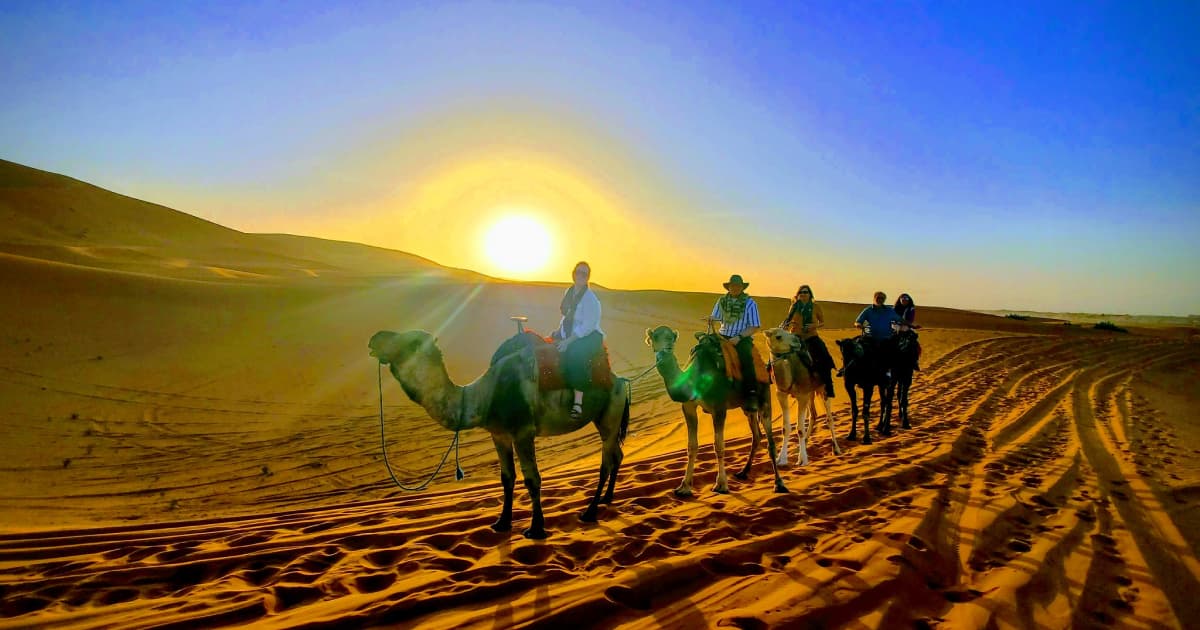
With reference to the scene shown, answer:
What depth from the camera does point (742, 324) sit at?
823 centimetres

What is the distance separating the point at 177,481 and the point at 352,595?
7061 millimetres

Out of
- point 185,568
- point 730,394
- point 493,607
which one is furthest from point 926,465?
point 185,568

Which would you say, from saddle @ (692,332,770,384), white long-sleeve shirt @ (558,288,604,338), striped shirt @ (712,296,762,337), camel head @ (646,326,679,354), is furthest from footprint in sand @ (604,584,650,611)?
striped shirt @ (712,296,762,337)

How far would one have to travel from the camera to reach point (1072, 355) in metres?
30.8

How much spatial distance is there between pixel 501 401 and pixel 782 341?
5.23m

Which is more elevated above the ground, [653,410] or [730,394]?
[730,394]

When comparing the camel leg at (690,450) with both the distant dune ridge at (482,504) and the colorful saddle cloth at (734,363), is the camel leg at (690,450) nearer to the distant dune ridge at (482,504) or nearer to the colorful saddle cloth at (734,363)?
the distant dune ridge at (482,504)

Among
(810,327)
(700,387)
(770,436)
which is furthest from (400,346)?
(810,327)

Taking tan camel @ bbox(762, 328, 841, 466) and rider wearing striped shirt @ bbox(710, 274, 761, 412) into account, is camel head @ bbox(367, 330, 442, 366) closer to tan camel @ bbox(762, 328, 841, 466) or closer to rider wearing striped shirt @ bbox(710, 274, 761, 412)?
rider wearing striped shirt @ bbox(710, 274, 761, 412)

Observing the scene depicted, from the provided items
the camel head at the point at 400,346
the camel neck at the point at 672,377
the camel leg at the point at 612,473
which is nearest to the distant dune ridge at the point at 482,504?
the camel leg at the point at 612,473

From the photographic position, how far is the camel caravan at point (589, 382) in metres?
5.63

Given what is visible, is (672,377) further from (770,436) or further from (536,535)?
(536,535)

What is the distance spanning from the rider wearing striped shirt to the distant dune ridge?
1364mm

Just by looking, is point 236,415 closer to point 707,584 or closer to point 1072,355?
point 707,584
